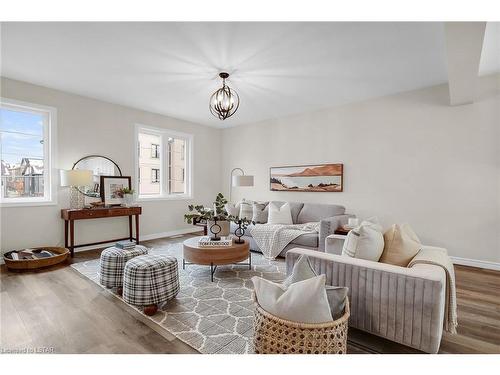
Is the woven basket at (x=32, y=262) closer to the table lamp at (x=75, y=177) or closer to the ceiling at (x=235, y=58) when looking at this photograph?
the table lamp at (x=75, y=177)

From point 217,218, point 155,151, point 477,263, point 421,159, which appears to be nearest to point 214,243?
point 217,218

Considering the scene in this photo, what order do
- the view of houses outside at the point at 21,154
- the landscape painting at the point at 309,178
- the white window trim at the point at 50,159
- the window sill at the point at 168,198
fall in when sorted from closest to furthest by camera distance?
the view of houses outside at the point at 21,154, the white window trim at the point at 50,159, the landscape painting at the point at 309,178, the window sill at the point at 168,198

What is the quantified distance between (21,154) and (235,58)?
3.53 m

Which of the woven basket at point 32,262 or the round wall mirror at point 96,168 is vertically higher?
the round wall mirror at point 96,168

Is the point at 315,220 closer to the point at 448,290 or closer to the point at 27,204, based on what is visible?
the point at 448,290

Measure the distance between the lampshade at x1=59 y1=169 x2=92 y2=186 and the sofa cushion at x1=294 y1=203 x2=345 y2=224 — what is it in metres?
3.60

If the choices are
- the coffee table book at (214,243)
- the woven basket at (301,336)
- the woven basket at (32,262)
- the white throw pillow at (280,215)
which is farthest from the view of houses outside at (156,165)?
the woven basket at (301,336)

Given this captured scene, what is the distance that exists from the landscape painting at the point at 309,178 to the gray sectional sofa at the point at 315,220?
409 millimetres

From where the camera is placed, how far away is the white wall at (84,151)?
372 centimetres

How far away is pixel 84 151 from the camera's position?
14.3 ft

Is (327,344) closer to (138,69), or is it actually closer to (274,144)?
(138,69)

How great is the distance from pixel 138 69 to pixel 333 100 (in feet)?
10.2

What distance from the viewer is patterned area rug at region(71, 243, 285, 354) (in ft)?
6.10
